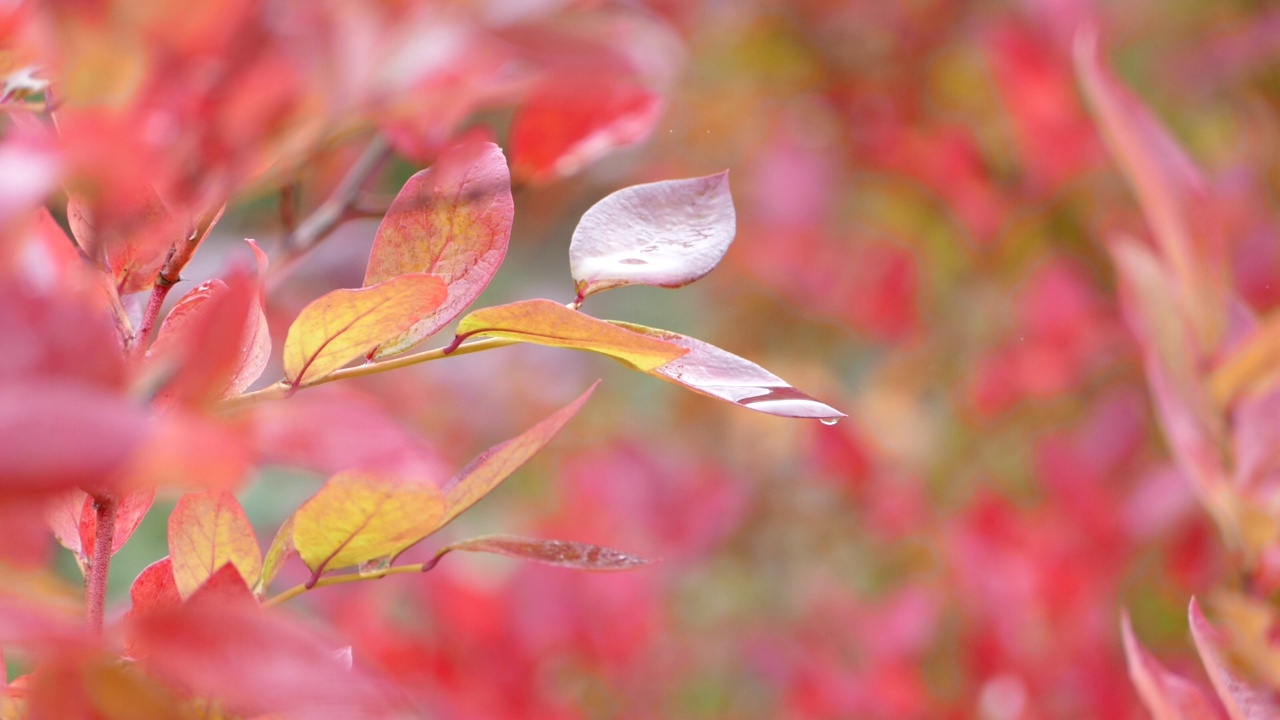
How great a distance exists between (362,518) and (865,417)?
1.02 metres

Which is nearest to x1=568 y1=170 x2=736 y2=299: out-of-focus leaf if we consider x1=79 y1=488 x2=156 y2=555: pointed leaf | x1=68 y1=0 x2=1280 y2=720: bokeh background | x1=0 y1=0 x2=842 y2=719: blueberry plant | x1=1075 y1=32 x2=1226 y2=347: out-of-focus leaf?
x1=0 y1=0 x2=842 y2=719: blueberry plant

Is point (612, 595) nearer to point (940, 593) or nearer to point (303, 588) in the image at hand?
point (940, 593)

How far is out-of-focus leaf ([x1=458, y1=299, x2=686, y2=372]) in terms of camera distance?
214 millimetres

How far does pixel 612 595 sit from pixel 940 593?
351mm

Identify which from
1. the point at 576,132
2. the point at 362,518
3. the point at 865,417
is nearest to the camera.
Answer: the point at 362,518

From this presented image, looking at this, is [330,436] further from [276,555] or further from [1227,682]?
[1227,682]

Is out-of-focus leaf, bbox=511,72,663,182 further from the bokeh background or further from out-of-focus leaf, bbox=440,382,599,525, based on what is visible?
the bokeh background

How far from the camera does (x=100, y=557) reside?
0.72ft

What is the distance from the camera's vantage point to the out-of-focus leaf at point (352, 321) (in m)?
0.22

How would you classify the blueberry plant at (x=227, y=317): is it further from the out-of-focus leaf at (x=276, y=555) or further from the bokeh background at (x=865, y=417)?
the bokeh background at (x=865, y=417)

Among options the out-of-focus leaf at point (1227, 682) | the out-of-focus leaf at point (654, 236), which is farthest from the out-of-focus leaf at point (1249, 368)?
the out-of-focus leaf at point (654, 236)

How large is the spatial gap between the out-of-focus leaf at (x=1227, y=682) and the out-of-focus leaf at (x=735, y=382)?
0.13 metres

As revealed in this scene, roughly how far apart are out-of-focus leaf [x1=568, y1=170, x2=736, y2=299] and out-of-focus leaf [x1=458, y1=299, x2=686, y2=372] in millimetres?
22

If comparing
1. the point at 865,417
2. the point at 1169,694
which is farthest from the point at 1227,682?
the point at 865,417
